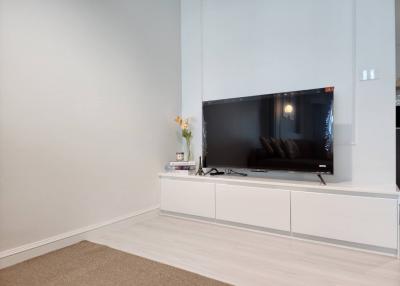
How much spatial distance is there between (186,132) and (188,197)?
0.83 meters

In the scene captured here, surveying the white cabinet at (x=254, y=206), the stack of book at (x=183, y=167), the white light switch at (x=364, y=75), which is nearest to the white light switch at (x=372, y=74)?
the white light switch at (x=364, y=75)

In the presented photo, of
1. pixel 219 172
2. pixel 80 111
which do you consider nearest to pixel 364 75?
pixel 219 172

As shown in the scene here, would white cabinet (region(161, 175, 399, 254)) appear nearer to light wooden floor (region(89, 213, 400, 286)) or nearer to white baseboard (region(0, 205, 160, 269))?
light wooden floor (region(89, 213, 400, 286))

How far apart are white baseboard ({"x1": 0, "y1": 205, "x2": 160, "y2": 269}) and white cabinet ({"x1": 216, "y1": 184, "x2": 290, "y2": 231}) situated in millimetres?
1075

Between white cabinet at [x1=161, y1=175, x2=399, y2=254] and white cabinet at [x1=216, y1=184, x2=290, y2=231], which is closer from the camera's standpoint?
white cabinet at [x1=161, y1=175, x2=399, y2=254]

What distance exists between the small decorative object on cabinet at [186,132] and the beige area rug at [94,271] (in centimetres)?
159

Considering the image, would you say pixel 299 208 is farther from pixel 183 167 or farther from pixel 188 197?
pixel 183 167

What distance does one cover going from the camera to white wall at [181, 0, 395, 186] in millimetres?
2354

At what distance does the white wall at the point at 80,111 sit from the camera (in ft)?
6.63

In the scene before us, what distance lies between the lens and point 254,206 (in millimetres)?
2564

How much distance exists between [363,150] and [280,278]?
1.39 meters

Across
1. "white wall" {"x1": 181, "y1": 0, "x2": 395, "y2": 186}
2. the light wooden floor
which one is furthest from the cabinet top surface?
the light wooden floor

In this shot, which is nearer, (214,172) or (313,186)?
(313,186)

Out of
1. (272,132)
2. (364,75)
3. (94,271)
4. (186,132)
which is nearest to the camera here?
(94,271)
